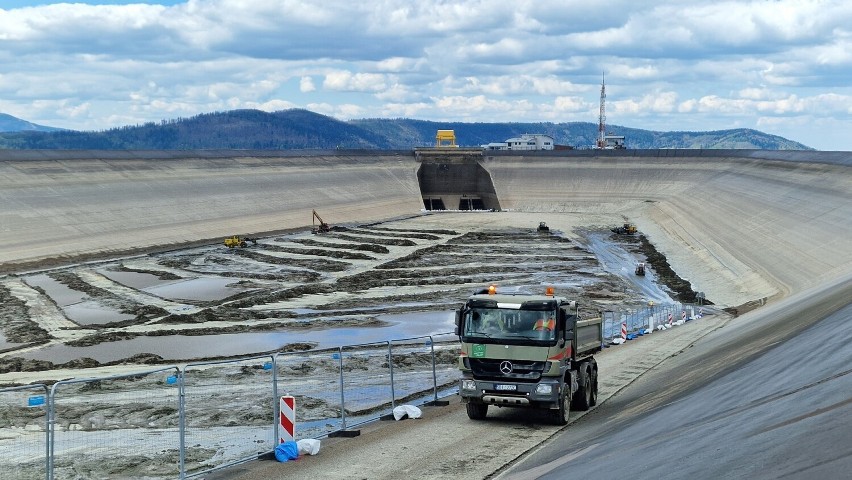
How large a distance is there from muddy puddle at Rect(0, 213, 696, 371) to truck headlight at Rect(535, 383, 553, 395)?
10569 mm

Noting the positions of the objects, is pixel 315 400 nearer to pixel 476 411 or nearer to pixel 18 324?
pixel 476 411

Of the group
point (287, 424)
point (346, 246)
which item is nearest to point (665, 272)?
point (346, 246)

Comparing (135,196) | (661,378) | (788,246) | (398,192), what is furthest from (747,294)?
(398,192)

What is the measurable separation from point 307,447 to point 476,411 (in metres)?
4.99

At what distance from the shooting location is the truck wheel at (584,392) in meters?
24.0

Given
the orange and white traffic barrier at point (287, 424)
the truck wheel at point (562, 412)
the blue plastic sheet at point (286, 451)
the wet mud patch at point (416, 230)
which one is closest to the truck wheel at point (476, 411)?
the truck wheel at point (562, 412)

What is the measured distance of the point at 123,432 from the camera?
59.2 ft

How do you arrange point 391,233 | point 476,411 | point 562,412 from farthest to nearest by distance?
point 391,233 < point 476,411 < point 562,412

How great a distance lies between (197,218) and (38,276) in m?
37.3

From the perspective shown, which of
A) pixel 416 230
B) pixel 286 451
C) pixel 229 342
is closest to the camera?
pixel 286 451

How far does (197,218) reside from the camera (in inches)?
3967

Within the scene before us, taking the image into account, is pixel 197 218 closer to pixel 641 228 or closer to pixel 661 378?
pixel 641 228

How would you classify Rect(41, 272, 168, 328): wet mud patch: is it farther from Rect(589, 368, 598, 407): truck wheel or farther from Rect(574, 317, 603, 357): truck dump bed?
Rect(574, 317, 603, 357): truck dump bed

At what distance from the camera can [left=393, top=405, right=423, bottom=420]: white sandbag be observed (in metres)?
22.9
